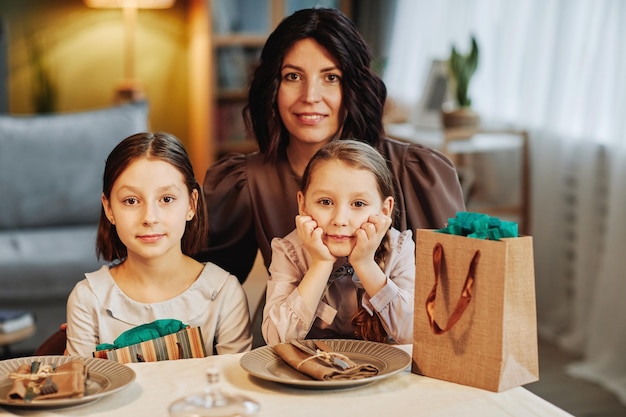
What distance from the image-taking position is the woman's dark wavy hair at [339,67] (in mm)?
1825

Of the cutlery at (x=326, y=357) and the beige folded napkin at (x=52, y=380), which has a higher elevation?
the cutlery at (x=326, y=357)

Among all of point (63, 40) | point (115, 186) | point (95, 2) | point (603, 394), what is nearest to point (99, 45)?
point (63, 40)

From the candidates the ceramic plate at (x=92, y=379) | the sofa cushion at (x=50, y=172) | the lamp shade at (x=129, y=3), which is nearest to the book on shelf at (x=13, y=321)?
the sofa cushion at (x=50, y=172)

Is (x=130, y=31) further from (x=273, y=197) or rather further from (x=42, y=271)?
(x=273, y=197)

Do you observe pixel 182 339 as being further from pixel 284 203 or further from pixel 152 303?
pixel 284 203

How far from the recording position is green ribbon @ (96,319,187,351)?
1.51 m

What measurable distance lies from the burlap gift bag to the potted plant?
7.70 feet

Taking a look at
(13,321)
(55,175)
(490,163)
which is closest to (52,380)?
(13,321)

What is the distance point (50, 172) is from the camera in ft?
12.2

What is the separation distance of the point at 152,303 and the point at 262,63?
0.61 meters

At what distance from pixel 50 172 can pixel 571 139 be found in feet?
6.93

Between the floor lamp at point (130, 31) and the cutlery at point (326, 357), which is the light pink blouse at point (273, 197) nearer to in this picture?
the cutlery at point (326, 357)

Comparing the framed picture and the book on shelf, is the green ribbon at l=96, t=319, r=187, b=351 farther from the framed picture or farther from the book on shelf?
the framed picture

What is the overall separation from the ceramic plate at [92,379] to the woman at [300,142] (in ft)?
2.08
